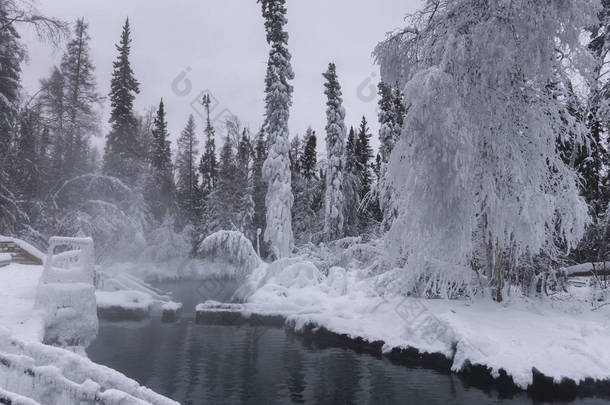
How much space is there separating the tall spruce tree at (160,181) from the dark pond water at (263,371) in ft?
72.9

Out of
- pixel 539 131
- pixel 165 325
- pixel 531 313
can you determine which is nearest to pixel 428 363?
pixel 531 313

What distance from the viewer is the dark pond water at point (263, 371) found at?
942cm

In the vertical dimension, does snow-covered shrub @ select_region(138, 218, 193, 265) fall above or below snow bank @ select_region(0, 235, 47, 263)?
above

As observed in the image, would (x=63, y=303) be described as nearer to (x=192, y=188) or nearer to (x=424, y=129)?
(x=424, y=129)

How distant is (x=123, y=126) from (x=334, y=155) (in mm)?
14240

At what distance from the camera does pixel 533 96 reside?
12578 millimetres

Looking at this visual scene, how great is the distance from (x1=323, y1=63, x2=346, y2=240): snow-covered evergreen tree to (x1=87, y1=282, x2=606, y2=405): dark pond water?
17367 mm

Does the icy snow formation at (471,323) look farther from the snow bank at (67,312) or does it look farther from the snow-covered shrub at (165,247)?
the snow-covered shrub at (165,247)

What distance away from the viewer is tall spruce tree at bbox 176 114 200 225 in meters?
43.6

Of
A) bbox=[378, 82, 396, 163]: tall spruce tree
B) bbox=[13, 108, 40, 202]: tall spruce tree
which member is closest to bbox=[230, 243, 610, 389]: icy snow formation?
bbox=[378, 82, 396, 163]: tall spruce tree

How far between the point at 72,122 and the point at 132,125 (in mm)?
4929

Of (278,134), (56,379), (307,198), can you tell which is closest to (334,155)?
(278,134)

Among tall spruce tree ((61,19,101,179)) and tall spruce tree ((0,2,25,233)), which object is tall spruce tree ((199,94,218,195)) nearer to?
tall spruce tree ((61,19,101,179))

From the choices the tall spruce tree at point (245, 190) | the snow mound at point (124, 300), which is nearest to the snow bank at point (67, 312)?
the snow mound at point (124, 300)
